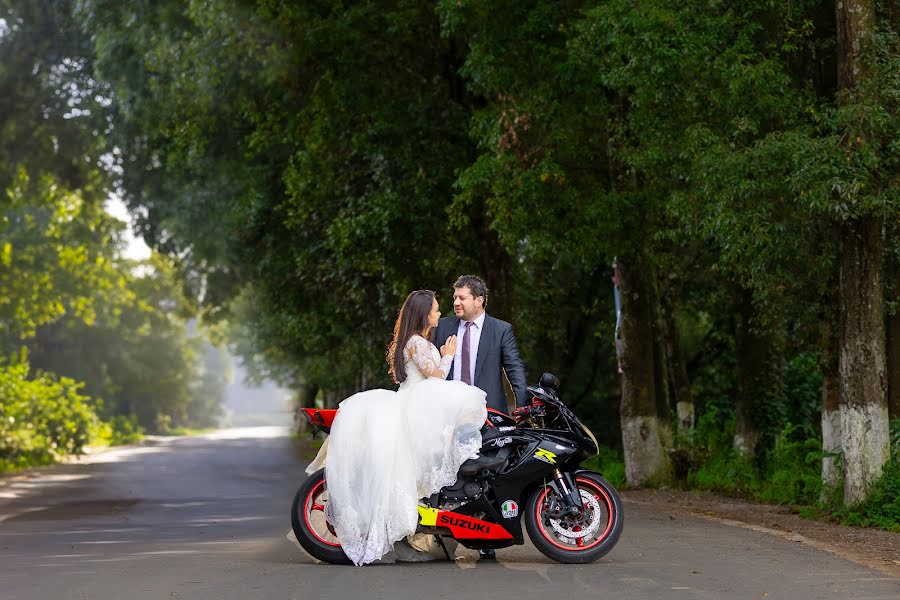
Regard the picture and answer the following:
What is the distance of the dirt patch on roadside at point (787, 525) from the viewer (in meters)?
11.4

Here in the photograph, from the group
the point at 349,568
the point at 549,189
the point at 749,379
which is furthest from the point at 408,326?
the point at 749,379

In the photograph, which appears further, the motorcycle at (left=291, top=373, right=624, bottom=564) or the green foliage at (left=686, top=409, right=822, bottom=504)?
the green foliage at (left=686, top=409, right=822, bottom=504)

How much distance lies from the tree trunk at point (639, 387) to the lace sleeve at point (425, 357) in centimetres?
1212

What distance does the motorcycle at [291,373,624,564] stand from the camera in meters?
9.96

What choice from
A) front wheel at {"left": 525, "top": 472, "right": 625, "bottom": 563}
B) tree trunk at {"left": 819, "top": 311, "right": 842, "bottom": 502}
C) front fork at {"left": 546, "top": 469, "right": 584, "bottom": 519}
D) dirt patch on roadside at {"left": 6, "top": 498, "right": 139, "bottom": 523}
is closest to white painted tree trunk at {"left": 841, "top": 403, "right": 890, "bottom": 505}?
tree trunk at {"left": 819, "top": 311, "right": 842, "bottom": 502}

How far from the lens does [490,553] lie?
10375 mm

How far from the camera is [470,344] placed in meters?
10.6

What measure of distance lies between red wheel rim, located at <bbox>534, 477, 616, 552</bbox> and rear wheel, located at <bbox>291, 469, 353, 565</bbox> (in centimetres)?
145

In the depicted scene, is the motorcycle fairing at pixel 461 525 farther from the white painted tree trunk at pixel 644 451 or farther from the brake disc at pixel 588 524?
the white painted tree trunk at pixel 644 451

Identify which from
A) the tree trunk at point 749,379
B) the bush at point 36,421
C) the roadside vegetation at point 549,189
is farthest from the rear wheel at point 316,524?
the bush at point 36,421

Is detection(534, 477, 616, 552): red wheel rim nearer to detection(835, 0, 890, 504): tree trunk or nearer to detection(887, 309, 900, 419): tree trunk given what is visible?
detection(835, 0, 890, 504): tree trunk

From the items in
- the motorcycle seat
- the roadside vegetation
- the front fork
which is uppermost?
the roadside vegetation

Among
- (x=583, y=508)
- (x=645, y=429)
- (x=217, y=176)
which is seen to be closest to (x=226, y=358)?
(x=217, y=176)

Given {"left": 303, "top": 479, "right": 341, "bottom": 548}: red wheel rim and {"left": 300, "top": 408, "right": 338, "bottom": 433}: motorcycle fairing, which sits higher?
{"left": 300, "top": 408, "right": 338, "bottom": 433}: motorcycle fairing
